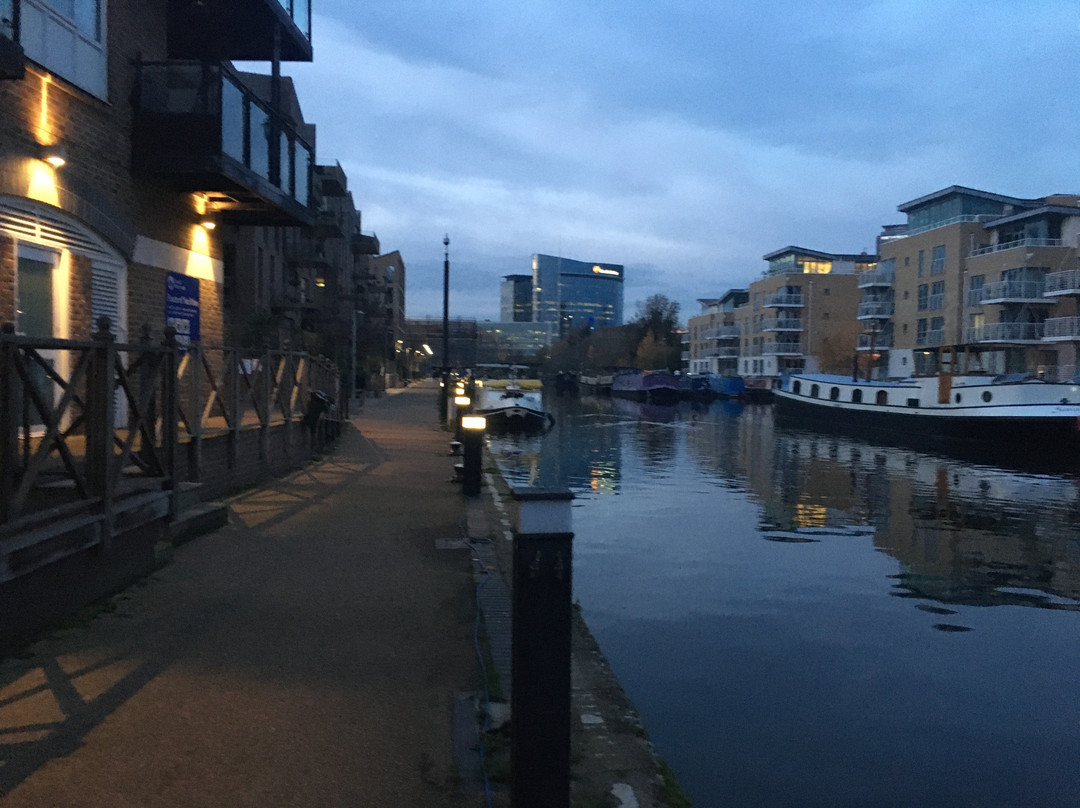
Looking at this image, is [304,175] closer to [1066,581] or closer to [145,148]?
[145,148]

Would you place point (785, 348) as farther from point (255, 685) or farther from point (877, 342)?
point (255, 685)

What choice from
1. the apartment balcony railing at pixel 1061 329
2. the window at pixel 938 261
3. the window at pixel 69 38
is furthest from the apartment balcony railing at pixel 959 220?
the window at pixel 69 38

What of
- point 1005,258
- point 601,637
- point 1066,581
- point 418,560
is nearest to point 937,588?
point 1066,581

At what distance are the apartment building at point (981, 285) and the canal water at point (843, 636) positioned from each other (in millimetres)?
32761

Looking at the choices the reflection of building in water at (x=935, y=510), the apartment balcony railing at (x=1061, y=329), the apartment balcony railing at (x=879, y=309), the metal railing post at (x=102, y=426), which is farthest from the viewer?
the apartment balcony railing at (x=879, y=309)

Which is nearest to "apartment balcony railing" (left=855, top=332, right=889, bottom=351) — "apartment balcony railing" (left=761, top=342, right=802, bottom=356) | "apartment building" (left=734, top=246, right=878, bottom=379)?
"apartment building" (left=734, top=246, right=878, bottom=379)

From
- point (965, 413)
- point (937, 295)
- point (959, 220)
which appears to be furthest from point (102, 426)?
point (937, 295)

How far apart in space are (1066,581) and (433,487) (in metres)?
9.27

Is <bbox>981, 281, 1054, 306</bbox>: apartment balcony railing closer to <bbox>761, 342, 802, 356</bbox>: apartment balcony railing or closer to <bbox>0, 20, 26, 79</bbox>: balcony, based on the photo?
<bbox>761, 342, 802, 356</bbox>: apartment balcony railing

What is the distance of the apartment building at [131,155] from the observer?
32.3ft

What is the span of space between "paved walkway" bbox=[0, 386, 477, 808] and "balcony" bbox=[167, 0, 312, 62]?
350 inches

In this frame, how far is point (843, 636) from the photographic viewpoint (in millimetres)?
9203

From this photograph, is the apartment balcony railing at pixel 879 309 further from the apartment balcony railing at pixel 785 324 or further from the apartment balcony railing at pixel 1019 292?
the apartment balcony railing at pixel 785 324

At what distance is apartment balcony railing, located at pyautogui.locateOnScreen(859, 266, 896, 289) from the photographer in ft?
226
